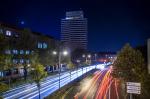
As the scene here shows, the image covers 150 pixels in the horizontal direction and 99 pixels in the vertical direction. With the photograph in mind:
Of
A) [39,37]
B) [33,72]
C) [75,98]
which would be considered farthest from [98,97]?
[39,37]

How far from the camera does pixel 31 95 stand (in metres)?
43.3

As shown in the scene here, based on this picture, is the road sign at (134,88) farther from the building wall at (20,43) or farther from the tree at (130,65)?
the building wall at (20,43)

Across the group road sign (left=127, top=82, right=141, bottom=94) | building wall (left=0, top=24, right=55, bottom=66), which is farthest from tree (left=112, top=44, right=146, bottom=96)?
building wall (left=0, top=24, right=55, bottom=66)

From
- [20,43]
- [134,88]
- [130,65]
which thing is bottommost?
[134,88]

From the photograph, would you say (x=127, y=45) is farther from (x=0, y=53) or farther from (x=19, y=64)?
(x=19, y=64)

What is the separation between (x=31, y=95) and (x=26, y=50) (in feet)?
82.2

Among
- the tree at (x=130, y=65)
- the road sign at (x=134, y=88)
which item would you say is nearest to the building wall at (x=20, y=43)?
the tree at (x=130, y=65)

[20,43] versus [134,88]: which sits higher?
[20,43]

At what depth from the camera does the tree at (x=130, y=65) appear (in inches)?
1149

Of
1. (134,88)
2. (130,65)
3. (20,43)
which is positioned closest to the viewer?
(134,88)

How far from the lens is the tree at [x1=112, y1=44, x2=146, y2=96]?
29.2 m

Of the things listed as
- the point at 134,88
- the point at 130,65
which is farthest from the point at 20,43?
the point at 134,88

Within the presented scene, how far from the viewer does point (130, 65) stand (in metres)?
30.2

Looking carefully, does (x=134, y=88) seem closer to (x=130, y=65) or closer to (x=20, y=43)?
(x=130, y=65)
